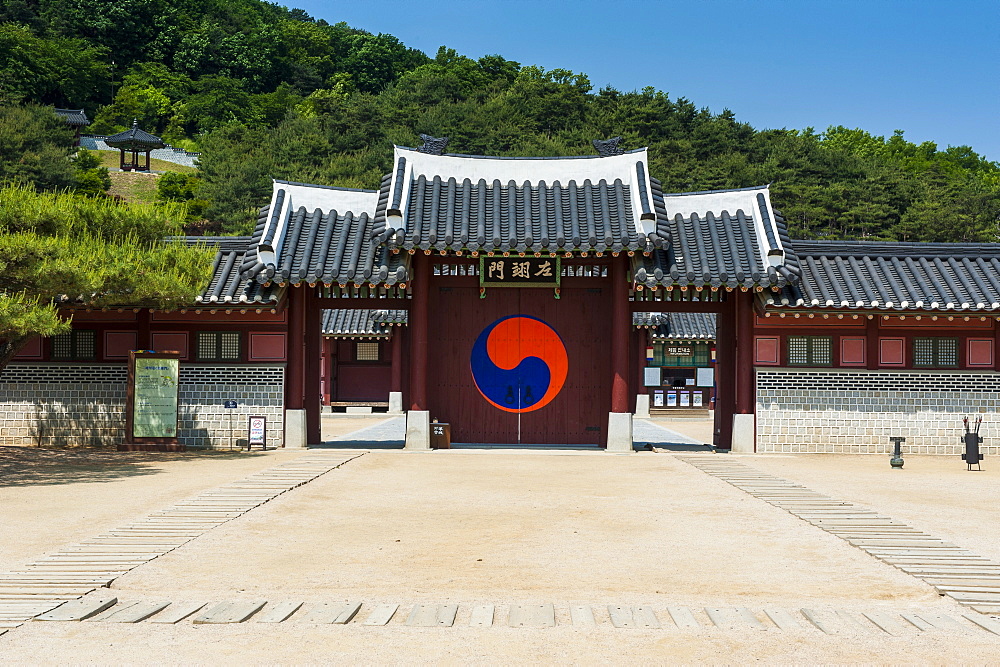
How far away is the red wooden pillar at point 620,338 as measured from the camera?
20.3 metres

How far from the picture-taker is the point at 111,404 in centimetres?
2064

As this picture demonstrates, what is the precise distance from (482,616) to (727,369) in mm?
15452

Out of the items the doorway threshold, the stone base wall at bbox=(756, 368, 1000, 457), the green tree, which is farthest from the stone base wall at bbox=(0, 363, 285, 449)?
the stone base wall at bbox=(756, 368, 1000, 457)

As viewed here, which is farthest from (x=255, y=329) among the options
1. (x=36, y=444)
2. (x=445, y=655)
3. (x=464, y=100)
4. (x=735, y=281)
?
(x=464, y=100)

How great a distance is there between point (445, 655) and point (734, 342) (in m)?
16.3

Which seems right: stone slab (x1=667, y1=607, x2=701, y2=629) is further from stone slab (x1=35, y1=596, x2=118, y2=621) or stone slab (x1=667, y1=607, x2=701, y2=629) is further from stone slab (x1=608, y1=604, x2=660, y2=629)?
stone slab (x1=35, y1=596, x2=118, y2=621)

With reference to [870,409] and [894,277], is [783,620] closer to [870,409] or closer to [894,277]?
[870,409]

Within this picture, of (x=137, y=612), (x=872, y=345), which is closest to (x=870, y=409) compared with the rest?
(x=872, y=345)

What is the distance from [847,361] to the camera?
67.4 feet

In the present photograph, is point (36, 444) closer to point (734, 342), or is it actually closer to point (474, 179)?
point (474, 179)

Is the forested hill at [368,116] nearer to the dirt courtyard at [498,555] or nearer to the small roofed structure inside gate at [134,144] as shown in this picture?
the small roofed structure inside gate at [134,144]

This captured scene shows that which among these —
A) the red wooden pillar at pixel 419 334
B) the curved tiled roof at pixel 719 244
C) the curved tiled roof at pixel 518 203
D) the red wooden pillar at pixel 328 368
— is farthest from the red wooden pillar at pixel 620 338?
the red wooden pillar at pixel 328 368

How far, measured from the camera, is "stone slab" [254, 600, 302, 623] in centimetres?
682

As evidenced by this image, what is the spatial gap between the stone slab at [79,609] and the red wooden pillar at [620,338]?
14182 millimetres
